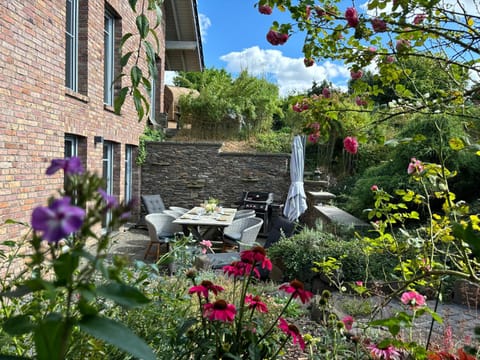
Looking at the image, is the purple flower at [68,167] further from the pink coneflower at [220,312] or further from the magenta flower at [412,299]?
the magenta flower at [412,299]

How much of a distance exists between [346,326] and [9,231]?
3815 mm

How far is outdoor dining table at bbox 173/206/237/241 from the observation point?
598 cm

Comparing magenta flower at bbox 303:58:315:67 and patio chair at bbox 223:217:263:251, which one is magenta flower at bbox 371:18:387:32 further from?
patio chair at bbox 223:217:263:251

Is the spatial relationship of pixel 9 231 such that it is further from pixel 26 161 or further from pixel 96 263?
pixel 96 263

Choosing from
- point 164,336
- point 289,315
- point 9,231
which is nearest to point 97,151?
point 9,231

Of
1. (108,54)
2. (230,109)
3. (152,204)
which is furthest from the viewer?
(230,109)

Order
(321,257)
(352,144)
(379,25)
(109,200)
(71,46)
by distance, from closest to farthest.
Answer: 1. (109,200)
2. (379,25)
3. (352,144)
4. (321,257)
5. (71,46)

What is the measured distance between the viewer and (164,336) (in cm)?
138

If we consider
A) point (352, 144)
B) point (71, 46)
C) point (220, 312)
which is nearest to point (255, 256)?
point (220, 312)

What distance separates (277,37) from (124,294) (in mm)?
1581

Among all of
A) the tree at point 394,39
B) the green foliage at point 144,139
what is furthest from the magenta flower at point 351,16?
the green foliage at point 144,139

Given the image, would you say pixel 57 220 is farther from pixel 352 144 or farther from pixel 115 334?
pixel 352 144

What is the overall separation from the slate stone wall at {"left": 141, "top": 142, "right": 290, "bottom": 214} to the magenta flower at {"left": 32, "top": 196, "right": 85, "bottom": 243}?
995 cm

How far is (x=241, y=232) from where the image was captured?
21.4 ft
